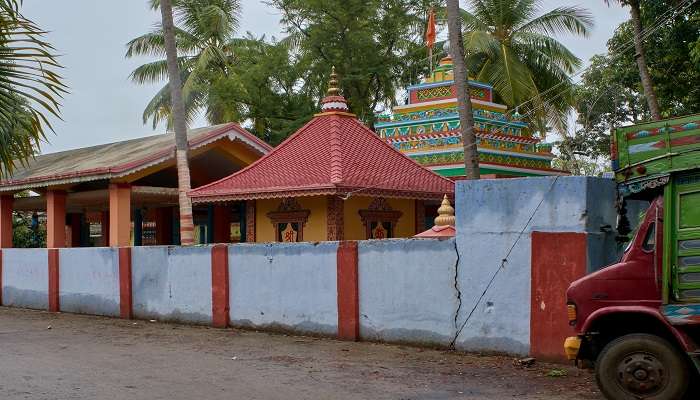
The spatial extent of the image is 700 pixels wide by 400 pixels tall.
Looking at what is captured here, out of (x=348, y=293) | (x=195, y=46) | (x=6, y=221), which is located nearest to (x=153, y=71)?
(x=195, y=46)

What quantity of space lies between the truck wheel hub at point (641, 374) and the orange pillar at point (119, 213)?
1528 cm

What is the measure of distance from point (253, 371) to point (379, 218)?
9180 millimetres

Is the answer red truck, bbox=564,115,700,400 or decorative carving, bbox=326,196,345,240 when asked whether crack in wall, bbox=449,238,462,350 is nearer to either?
red truck, bbox=564,115,700,400

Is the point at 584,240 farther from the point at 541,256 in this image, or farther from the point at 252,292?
the point at 252,292

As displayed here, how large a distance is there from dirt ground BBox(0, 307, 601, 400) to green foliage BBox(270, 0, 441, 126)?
1781 cm

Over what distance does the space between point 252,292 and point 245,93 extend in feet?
53.5

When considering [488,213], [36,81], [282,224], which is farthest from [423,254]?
[282,224]

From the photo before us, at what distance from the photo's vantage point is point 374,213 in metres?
19.2

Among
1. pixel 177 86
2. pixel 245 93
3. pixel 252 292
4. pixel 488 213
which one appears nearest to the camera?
pixel 488 213

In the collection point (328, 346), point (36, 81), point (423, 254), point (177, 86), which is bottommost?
point (328, 346)

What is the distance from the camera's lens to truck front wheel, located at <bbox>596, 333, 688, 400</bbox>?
7.82 metres

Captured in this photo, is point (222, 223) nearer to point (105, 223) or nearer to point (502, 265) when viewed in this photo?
point (105, 223)

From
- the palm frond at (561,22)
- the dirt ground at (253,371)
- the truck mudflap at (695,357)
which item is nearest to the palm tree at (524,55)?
the palm frond at (561,22)

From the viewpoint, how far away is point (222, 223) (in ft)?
82.6
